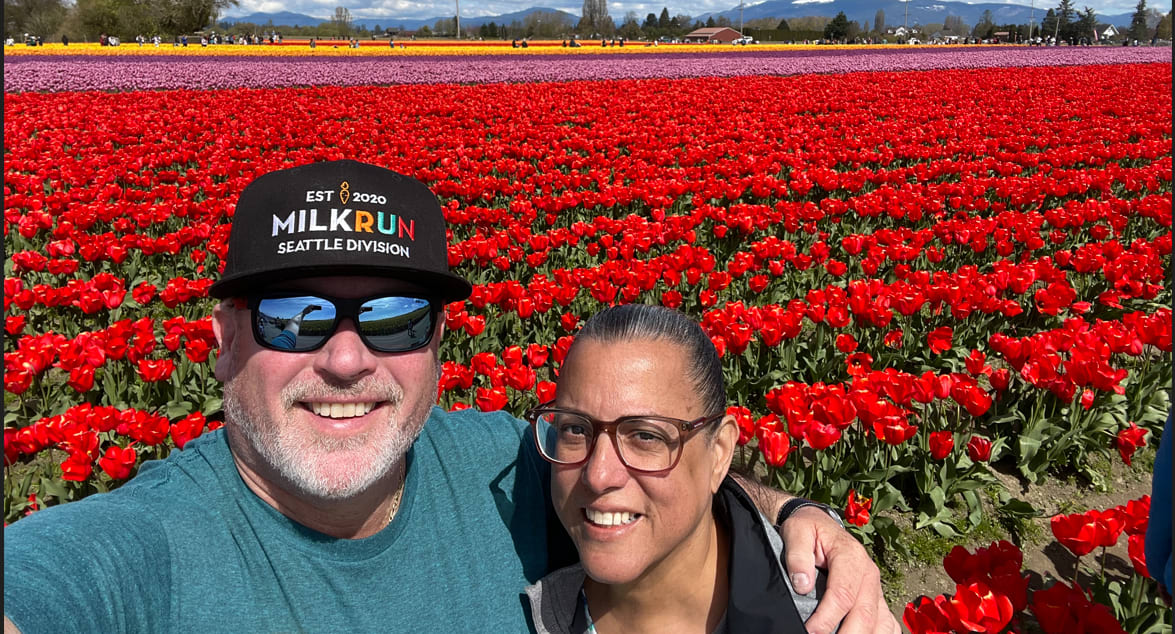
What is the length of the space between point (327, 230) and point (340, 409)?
1.53 ft

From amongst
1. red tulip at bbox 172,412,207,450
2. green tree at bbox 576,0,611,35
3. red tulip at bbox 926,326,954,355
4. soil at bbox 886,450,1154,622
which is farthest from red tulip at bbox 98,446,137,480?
green tree at bbox 576,0,611,35

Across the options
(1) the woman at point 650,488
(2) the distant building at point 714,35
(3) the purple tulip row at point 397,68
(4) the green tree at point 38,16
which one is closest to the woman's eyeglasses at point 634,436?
(1) the woman at point 650,488

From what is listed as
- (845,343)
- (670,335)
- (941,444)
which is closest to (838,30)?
(845,343)

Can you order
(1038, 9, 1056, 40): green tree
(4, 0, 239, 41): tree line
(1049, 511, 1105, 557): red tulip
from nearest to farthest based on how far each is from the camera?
1. (1049, 511, 1105, 557): red tulip
2. (4, 0, 239, 41): tree line
3. (1038, 9, 1056, 40): green tree

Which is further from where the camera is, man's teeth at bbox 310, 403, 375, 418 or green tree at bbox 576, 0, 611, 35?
green tree at bbox 576, 0, 611, 35

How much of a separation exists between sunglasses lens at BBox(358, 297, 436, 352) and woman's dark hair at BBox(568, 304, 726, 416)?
44 centimetres

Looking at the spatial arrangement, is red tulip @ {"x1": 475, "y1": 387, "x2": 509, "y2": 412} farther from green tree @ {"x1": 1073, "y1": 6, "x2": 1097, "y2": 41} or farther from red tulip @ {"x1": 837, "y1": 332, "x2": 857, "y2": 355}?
green tree @ {"x1": 1073, "y1": 6, "x2": 1097, "y2": 41}

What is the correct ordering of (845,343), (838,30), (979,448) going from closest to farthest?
(979,448) → (845,343) → (838,30)

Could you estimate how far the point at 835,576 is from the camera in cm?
181

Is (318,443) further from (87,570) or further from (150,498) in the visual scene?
(87,570)

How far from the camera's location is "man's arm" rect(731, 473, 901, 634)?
173cm

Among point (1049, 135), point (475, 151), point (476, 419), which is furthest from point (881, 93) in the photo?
point (476, 419)

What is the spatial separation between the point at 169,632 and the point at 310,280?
2.77 ft

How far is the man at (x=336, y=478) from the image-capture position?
1.63 meters
